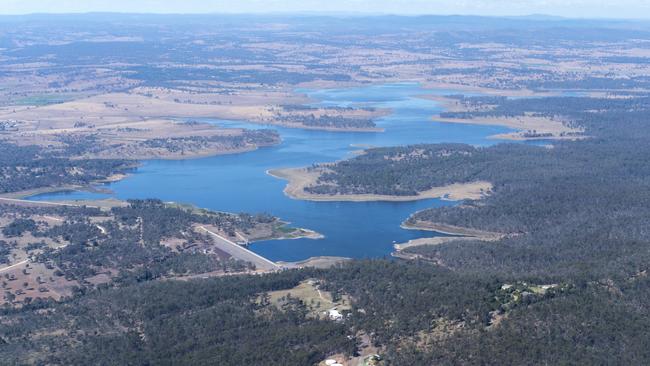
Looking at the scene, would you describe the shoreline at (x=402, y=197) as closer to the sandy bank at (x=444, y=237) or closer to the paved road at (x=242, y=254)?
the sandy bank at (x=444, y=237)

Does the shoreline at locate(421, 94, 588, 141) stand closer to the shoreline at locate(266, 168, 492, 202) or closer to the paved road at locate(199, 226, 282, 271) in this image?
the shoreline at locate(266, 168, 492, 202)

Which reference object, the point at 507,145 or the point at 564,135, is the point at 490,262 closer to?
the point at 507,145

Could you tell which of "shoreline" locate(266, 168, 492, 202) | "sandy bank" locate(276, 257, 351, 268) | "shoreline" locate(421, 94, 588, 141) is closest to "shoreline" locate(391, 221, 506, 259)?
"sandy bank" locate(276, 257, 351, 268)

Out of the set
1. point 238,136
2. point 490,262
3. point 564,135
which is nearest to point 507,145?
point 564,135

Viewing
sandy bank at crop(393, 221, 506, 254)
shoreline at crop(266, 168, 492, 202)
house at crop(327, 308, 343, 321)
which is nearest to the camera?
house at crop(327, 308, 343, 321)

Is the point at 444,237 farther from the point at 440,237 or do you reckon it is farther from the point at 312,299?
the point at 312,299

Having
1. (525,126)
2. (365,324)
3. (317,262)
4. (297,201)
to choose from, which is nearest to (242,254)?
(317,262)
